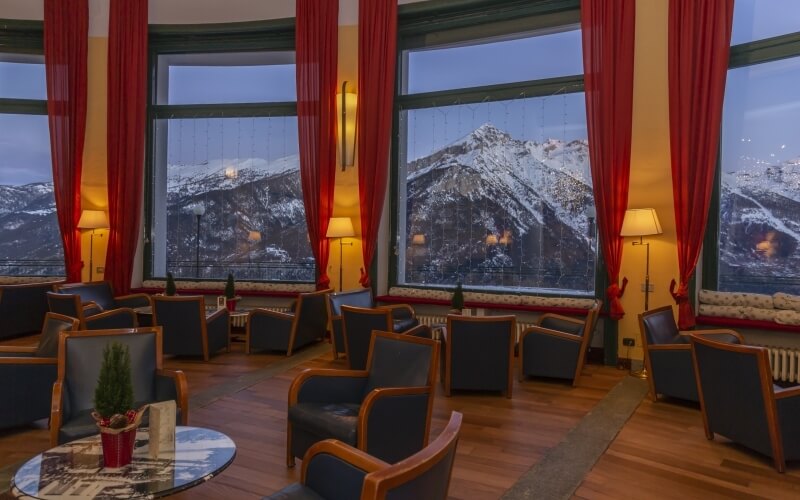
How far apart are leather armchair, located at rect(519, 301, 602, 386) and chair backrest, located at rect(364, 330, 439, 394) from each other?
95.1 inches

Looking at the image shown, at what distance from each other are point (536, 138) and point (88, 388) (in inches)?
225

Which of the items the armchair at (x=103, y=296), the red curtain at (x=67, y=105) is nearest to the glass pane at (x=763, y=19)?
the armchair at (x=103, y=296)

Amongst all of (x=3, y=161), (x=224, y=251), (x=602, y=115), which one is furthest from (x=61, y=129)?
(x=602, y=115)

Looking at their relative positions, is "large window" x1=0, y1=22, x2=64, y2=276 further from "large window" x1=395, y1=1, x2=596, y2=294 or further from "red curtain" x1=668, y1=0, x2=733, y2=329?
"red curtain" x1=668, y1=0, x2=733, y2=329

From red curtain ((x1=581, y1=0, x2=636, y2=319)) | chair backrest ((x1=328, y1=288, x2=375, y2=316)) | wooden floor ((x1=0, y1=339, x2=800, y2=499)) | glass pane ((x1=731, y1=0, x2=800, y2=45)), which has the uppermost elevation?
glass pane ((x1=731, y1=0, x2=800, y2=45))

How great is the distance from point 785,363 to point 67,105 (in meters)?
9.78

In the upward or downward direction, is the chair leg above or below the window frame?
below

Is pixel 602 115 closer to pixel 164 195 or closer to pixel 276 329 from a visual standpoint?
pixel 276 329

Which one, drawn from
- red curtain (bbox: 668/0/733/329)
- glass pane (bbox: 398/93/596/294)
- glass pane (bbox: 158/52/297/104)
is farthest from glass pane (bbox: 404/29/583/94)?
glass pane (bbox: 158/52/297/104)

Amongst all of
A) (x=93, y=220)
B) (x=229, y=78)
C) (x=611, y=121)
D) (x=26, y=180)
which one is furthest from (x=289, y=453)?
(x=26, y=180)

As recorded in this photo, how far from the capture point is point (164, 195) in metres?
9.00

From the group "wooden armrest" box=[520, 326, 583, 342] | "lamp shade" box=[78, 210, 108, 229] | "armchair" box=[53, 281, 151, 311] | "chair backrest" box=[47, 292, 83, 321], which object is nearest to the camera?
"wooden armrest" box=[520, 326, 583, 342]

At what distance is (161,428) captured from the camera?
96.7 inches

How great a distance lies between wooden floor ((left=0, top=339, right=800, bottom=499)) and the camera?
3.25m
